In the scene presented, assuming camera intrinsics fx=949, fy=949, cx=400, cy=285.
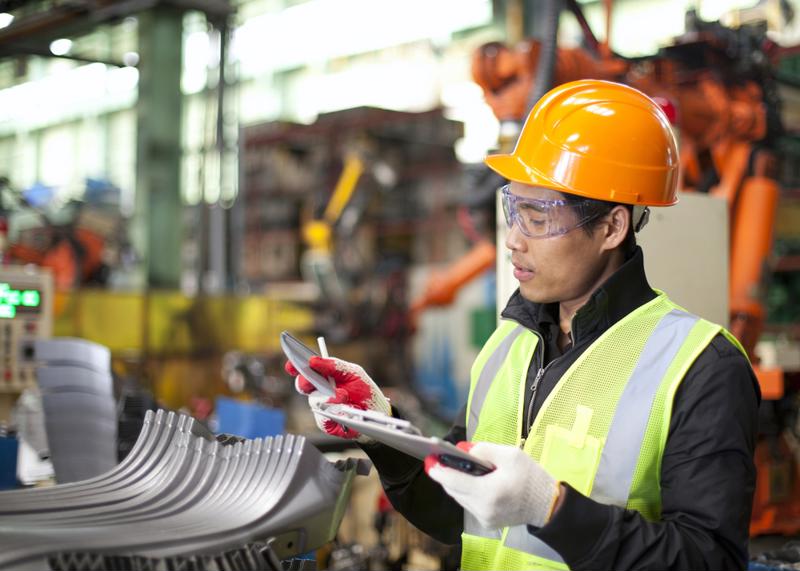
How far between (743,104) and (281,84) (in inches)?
522

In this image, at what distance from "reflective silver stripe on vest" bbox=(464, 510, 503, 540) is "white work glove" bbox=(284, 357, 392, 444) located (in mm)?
309

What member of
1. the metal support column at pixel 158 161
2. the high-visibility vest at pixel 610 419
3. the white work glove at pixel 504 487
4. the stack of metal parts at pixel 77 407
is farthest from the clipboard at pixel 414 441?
the metal support column at pixel 158 161

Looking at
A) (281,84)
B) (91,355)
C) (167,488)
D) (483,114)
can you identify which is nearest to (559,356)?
(167,488)

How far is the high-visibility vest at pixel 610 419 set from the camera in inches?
67.6

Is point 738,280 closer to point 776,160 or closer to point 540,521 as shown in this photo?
point 776,160

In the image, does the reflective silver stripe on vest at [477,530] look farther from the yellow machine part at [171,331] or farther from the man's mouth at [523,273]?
the yellow machine part at [171,331]

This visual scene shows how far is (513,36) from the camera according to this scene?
11.8 metres

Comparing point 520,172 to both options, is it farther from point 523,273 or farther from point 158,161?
point 158,161

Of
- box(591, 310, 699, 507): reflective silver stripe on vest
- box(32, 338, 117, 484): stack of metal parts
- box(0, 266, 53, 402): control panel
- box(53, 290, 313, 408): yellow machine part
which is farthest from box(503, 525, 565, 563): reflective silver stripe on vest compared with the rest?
box(53, 290, 313, 408): yellow machine part

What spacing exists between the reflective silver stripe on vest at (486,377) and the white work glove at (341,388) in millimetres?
222

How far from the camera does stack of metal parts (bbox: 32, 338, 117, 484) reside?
10.5 ft

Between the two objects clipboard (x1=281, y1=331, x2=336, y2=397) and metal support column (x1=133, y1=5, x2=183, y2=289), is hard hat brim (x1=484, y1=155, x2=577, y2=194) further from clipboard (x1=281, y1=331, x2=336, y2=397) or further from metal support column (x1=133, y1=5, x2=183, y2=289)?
metal support column (x1=133, y1=5, x2=183, y2=289)

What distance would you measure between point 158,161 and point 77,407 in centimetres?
728

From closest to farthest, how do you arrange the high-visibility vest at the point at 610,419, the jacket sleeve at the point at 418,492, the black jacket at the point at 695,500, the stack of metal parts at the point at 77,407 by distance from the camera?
the black jacket at the point at 695,500 → the high-visibility vest at the point at 610,419 → the jacket sleeve at the point at 418,492 → the stack of metal parts at the point at 77,407
